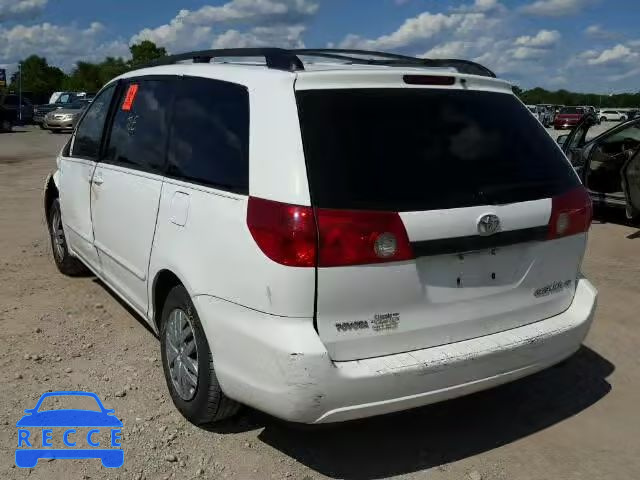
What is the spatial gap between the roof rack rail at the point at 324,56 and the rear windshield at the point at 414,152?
0.87 ft

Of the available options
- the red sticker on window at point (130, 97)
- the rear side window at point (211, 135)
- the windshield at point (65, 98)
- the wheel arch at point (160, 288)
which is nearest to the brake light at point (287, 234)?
the rear side window at point (211, 135)

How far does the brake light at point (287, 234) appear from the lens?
8.48ft

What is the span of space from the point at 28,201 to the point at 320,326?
29.7ft

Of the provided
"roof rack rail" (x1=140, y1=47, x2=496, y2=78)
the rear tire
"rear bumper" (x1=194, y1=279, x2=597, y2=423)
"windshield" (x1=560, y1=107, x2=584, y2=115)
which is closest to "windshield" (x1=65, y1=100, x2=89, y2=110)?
the rear tire

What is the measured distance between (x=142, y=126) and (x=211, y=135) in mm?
947

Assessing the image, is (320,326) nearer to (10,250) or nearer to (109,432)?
(109,432)

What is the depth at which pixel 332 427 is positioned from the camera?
3416mm

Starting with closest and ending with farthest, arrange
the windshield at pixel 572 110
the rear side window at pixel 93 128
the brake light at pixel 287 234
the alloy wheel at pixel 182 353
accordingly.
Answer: the brake light at pixel 287 234 → the alloy wheel at pixel 182 353 → the rear side window at pixel 93 128 → the windshield at pixel 572 110

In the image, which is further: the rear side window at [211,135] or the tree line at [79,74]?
the tree line at [79,74]

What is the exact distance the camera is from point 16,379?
391 centimetres

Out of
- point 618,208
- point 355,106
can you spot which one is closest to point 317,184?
point 355,106

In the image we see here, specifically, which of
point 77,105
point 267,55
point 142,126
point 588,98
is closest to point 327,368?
point 267,55

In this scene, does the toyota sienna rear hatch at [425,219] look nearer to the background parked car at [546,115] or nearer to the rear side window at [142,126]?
the rear side window at [142,126]

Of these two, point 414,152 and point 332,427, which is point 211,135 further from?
point 332,427
